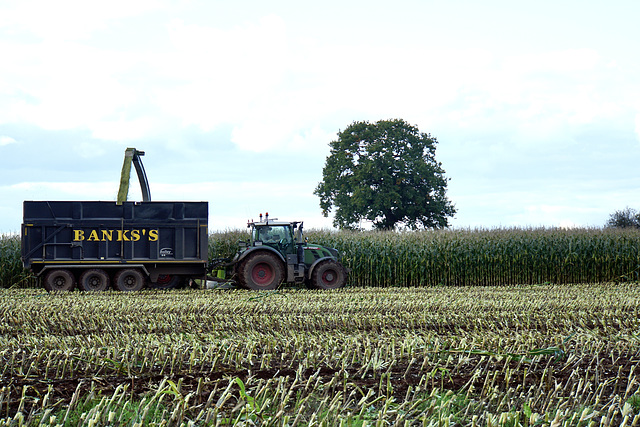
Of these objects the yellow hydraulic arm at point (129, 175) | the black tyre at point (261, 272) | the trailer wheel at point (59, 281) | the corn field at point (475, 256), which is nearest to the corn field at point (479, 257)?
the corn field at point (475, 256)

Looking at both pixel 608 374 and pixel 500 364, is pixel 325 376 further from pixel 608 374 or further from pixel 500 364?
pixel 608 374

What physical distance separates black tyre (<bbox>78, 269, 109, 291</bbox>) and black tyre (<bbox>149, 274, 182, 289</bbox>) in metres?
1.40

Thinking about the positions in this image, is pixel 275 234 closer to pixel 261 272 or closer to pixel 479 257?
pixel 261 272

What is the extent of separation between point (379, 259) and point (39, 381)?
17444 millimetres

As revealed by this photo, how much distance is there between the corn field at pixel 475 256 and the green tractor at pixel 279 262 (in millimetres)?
4458

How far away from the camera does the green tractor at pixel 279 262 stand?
53.6ft

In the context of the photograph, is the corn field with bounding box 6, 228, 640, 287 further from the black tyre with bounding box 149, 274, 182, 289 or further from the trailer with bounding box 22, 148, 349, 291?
the trailer with bounding box 22, 148, 349, 291

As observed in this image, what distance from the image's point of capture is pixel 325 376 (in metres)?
5.11

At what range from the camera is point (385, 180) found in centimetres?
4053

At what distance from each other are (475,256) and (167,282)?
10.9m

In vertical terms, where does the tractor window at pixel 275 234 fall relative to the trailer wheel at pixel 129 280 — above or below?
above

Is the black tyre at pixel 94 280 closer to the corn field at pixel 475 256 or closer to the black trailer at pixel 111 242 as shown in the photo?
the black trailer at pixel 111 242

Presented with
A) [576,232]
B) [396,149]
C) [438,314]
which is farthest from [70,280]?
[396,149]

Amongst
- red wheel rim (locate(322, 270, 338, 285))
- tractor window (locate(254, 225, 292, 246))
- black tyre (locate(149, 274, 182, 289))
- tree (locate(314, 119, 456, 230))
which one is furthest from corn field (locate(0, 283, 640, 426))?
tree (locate(314, 119, 456, 230))
